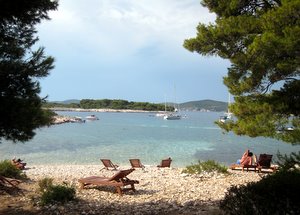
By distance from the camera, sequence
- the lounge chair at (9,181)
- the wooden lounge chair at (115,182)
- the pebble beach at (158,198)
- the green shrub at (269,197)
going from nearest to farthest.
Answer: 1. the green shrub at (269,197)
2. the pebble beach at (158,198)
3. the lounge chair at (9,181)
4. the wooden lounge chair at (115,182)

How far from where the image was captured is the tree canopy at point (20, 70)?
5.93 m

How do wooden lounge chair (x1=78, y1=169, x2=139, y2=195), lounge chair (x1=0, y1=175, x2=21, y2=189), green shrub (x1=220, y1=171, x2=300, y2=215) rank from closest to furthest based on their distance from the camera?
green shrub (x1=220, y1=171, x2=300, y2=215)
lounge chair (x1=0, y1=175, x2=21, y2=189)
wooden lounge chair (x1=78, y1=169, x2=139, y2=195)

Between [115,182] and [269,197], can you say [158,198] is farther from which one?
[269,197]

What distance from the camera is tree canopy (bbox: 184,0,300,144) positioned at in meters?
8.05

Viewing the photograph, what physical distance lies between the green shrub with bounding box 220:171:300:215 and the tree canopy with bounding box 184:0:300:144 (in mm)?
3738

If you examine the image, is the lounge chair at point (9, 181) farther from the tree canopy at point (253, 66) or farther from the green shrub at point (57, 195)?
the tree canopy at point (253, 66)

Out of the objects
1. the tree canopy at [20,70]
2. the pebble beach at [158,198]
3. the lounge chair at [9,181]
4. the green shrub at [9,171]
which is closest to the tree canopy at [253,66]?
the pebble beach at [158,198]

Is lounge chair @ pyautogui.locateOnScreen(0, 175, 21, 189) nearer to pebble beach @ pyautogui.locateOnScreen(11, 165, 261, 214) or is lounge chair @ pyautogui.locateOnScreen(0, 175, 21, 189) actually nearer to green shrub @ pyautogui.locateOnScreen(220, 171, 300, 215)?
pebble beach @ pyautogui.locateOnScreen(11, 165, 261, 214)

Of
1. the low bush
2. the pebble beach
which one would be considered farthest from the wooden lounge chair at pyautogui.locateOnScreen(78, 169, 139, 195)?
the low bush

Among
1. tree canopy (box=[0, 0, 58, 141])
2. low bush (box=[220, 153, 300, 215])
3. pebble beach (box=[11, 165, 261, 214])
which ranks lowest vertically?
pebble beach (box=[11, 165, 261, 214])

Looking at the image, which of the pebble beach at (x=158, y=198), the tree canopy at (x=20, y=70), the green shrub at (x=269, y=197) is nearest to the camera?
the green shrub at (x=269, y=197)

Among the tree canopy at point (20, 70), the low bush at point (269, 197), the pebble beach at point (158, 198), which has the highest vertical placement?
the tree canopy at point (20, 70)

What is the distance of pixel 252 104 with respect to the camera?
932 centimetres

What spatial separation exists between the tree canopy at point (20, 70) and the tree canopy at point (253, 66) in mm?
4222
